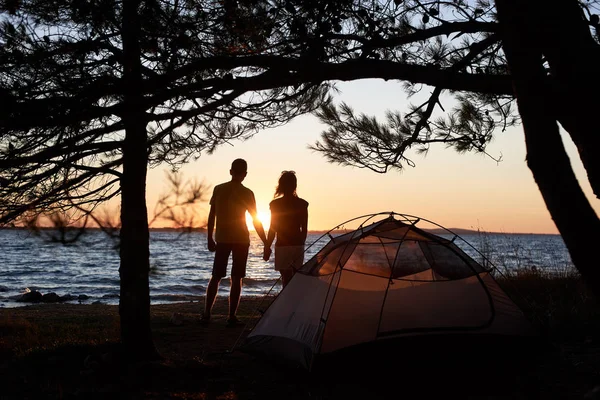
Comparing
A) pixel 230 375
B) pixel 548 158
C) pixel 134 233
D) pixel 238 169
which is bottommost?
pixel 230 375

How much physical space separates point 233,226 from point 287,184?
0.74 meters

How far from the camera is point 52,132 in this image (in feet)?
13.6

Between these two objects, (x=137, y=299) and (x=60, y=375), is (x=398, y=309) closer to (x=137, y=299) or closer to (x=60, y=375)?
(x=137, y=299)

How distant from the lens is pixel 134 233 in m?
4.55

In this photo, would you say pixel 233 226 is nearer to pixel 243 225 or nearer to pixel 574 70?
pixel 243 225

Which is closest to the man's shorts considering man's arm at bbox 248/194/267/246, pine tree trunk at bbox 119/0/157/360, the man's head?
man's arm at bbox 248/194/267/246

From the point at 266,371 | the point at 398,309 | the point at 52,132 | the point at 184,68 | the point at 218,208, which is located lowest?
the point at 266,371

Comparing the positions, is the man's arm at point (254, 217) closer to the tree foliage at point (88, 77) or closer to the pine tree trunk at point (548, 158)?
the tree foliage at point (88, 77)

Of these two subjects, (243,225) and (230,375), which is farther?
(243,225)

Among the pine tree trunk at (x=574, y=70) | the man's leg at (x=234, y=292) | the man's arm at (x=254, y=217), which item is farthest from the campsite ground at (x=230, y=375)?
the pine tree trunk at (x=574, y=70)

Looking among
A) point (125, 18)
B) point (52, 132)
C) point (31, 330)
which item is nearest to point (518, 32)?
point (125, 18)

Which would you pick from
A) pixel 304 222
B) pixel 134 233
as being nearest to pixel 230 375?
pixel 134 233

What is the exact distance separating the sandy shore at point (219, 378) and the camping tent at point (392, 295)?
436 millimetres

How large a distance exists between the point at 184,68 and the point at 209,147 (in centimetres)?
294
